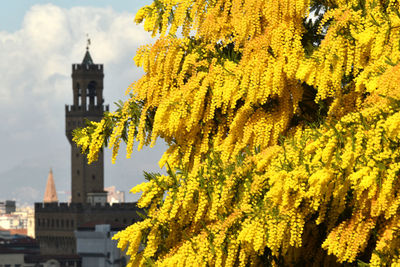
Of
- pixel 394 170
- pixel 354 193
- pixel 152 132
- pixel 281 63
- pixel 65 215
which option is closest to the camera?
pixel 394 170

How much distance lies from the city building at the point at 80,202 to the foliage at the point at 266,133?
106876mm

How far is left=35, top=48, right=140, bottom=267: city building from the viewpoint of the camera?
125562mm

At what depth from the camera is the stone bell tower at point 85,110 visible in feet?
423

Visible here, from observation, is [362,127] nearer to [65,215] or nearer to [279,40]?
[279,40]

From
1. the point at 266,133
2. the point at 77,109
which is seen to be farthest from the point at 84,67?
the point at 266,133

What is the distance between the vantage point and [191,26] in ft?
47.6

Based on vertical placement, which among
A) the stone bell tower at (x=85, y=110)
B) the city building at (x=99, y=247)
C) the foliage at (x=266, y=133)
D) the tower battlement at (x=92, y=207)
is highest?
the stone bell tower at (x=85, y=110)

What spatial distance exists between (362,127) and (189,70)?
427 cm

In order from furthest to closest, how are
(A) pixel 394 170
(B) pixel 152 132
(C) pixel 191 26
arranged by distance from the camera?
(C) pixel 191 26 → (B) pixel 152 132 → (A) pixel 394 170

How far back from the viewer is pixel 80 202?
→ 129 meters

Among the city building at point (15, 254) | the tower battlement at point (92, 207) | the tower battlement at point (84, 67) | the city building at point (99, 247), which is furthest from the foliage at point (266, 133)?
the tower battlement at point (84, 67)

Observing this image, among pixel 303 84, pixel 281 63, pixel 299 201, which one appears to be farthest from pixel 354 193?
pixel 303 84

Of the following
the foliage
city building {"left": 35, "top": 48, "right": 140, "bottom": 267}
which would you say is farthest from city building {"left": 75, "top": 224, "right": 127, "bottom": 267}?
the foliage

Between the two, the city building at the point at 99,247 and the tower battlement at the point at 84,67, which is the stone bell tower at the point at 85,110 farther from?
the city building at the point at 99,247
